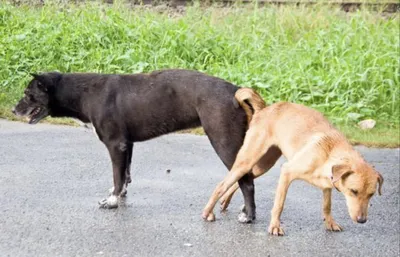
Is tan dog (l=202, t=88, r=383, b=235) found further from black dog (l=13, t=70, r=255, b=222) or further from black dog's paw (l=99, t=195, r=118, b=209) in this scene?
black dog's paw (l=99, t=195, r=118, b=209)

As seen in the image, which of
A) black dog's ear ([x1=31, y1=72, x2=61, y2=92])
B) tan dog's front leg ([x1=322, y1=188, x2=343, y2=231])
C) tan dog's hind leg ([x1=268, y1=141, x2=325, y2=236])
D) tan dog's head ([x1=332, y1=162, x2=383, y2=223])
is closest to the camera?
tan dog's head ([x1=332, y1=162, x2=383, y2=223])

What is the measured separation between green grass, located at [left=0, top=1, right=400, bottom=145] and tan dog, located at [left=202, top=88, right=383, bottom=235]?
3437 millimetres

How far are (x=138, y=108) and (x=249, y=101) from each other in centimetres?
98

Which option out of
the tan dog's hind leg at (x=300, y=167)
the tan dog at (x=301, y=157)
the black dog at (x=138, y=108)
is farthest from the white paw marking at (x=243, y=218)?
the tan dog's hind leg at (x=300, y=167)

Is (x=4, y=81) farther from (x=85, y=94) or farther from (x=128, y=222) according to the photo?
(x=128, y=222)

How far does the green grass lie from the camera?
10562 mm

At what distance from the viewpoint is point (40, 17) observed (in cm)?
1219

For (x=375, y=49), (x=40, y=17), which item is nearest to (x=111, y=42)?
(x=40, y=17)

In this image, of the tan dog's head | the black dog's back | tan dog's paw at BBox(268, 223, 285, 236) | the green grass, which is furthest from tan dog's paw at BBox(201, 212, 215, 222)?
the green grass

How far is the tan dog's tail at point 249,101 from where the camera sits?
6.54 meters

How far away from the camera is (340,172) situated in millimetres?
→ 5664

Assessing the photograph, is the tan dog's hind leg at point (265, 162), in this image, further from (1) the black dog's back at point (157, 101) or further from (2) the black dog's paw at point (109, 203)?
(2) the black dog's paw at point (109, 203)

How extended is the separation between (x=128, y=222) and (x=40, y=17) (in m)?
6.40

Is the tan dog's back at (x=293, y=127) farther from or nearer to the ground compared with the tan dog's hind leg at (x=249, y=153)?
farther from the ground
